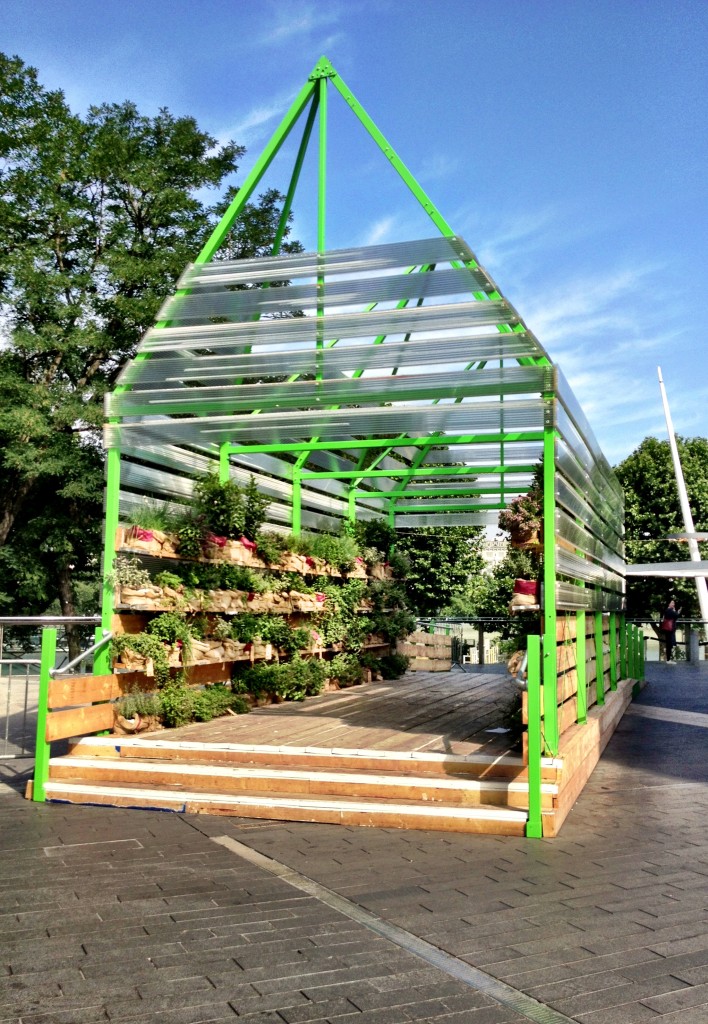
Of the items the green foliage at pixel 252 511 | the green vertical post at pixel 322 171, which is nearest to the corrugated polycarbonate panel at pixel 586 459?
the green vertical post at pixel 322 171

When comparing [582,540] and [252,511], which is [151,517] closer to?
[252,511]

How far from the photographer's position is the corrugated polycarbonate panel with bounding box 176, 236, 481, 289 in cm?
741

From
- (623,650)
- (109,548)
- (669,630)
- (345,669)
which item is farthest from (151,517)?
(669,630)

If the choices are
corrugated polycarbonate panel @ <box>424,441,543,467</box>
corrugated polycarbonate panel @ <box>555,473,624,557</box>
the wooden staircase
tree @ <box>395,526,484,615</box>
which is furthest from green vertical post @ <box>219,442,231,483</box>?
tree @ <box>395,526,484,615</box>

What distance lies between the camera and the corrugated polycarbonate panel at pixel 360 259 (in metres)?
7.41

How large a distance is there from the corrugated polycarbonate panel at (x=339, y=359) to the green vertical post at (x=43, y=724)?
2.47m

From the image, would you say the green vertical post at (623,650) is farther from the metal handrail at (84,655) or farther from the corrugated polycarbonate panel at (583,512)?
the metal handrail at (84,655)

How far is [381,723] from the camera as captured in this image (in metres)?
8.38

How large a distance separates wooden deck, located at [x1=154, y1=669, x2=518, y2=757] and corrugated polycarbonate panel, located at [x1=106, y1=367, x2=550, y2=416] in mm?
2729

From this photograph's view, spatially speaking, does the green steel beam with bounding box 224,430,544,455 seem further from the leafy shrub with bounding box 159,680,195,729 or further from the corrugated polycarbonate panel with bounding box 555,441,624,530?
the leafy shrub with bounding box 159,680,195,729

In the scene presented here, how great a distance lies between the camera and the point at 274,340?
7.50m

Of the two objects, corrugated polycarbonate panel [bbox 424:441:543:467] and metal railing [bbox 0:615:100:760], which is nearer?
metal railing [bbox 0:615:100:760]

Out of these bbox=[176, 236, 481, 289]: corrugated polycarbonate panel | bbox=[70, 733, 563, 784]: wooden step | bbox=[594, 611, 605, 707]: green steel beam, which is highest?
bbox=[176, 236, 481, 289]: corrugated polycarbonate panel

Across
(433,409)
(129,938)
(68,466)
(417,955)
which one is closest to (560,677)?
(433,409)
